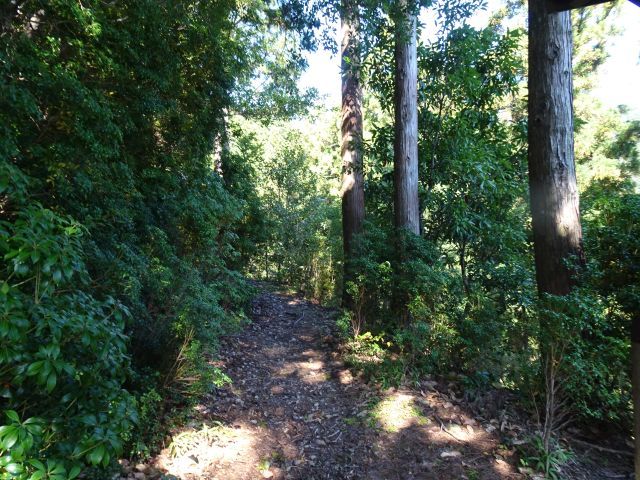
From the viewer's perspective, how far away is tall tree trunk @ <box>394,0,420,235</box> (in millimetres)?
5910

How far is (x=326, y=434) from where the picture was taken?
141 inches

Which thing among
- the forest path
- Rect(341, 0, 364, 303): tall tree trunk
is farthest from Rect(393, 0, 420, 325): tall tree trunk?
the forest path

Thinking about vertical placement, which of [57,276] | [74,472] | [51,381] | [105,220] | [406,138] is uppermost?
[406,138]

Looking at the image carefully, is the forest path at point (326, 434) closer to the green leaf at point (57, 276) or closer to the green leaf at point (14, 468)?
the green leaf at point (14, 468)

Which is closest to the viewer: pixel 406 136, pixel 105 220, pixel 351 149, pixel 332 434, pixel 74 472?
pixel 74 472

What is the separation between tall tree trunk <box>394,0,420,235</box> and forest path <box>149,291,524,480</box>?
2.62 meters

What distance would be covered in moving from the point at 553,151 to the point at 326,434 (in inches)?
141

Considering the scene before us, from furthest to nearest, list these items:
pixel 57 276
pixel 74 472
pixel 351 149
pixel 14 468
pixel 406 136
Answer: pixel 351 149, pixel 406 136, pixel 57 276, pixel 74 472, pixel 14 468

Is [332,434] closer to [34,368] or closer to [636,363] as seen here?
[636,363]

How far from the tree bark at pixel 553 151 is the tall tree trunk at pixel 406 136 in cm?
232

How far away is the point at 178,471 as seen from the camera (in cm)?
280

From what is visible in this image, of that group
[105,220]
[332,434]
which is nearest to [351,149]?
[105,220]

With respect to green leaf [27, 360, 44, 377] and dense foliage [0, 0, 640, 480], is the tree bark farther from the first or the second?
green leaf [27, 360, 44, 377]

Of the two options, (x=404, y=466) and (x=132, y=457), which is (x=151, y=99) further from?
(x=404, y=466)
